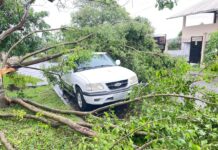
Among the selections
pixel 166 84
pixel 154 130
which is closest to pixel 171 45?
pixel 166 84

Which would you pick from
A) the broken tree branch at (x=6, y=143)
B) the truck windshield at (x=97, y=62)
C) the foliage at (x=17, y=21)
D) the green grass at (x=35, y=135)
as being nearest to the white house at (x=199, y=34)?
the truck windshield at (x=97, y=62)

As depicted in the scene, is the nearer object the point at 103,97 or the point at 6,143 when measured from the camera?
the point at 6,143

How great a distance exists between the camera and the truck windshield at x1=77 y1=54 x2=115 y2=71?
689cm

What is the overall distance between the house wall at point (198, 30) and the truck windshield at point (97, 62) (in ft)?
32.3

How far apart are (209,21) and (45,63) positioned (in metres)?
13.4

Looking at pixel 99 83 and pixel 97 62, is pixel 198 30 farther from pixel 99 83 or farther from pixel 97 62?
pixel 99 83

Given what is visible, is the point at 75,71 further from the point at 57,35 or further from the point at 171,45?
the point at 171,45

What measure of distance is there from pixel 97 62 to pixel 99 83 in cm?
133

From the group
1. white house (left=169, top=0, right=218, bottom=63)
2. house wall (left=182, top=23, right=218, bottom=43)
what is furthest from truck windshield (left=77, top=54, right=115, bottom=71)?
house wall (left=182, top=23, right=218, bottom=43)

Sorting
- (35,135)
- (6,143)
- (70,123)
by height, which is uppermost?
(70,123)

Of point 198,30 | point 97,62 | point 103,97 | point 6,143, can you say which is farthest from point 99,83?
point 198,30

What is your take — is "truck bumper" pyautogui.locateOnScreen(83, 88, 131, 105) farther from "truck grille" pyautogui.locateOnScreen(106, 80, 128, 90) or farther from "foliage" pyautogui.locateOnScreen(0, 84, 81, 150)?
"foliage" pyautogui.locateOnScreen(0, 84, 81, 150)

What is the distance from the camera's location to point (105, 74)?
20.6 feet

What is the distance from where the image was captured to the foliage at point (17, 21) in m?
8.26
